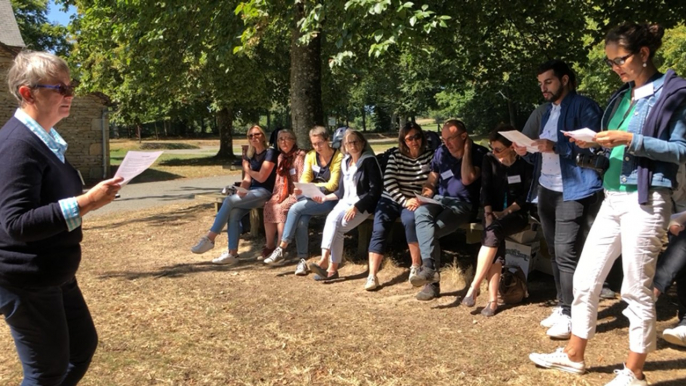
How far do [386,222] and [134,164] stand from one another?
10.6 feet

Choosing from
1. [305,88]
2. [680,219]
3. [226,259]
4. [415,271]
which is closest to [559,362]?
[680,219]

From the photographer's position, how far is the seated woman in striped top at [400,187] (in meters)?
5.30

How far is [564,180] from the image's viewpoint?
381cm

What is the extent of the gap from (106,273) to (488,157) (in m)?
4.41

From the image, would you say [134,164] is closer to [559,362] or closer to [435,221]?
[559,362]

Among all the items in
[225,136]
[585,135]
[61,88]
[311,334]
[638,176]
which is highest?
[61,88]

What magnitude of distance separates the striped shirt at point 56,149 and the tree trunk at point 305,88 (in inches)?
208

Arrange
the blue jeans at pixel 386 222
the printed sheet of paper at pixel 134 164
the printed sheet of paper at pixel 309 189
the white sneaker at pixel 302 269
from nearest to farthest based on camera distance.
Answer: the printed sheet of paper at pixel 134 164, the blue jeans at pixel 386 222, the white sneaker at pixel 302 269, the printed sheet of paper at pixel 309 189

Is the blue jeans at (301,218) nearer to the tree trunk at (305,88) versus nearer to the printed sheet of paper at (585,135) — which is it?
the tree trunk at (305,88)

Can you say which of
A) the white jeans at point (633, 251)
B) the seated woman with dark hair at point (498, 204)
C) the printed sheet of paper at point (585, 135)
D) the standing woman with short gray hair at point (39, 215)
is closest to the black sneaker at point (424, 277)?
the seated woman with dark hair at point (498, 204)

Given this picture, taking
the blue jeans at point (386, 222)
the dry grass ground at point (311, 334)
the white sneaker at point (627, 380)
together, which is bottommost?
Answer: the dry grass ground at point (311, 334)

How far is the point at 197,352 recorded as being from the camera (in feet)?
12.7

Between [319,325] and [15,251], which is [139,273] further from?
[15,251]

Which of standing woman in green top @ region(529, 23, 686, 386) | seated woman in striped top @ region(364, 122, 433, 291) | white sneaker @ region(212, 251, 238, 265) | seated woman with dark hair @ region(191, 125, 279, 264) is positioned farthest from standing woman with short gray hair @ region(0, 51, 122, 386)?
seated woman with dark hair @ region(191, 125, 279, 264)
